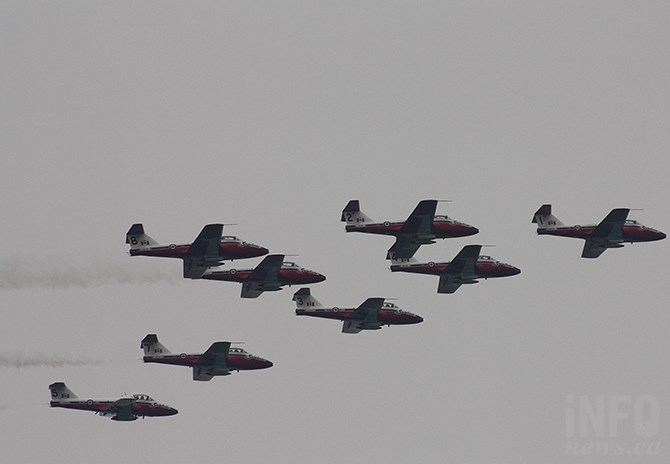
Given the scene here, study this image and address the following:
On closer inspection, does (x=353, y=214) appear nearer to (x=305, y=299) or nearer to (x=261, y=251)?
(x=261, y=251)

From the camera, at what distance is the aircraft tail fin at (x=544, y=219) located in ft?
567

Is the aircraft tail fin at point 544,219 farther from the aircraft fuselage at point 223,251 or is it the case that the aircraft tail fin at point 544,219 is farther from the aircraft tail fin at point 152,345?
the aircraft tail fin at point 152,345

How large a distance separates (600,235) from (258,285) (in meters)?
32.4

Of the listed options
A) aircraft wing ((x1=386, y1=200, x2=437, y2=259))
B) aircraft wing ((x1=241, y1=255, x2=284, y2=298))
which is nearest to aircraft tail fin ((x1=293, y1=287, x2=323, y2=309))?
aircraft wing ((x1=241, y1=255, x2=284, y2=298))

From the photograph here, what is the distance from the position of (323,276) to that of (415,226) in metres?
10.3

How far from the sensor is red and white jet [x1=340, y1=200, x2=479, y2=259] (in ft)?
558

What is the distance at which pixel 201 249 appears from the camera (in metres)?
166

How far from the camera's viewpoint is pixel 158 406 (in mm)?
183750

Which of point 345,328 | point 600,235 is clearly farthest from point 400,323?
point 600,235

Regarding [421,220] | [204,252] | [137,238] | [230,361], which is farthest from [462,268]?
[137,238]

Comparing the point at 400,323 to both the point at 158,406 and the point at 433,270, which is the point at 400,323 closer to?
the point at 433,270

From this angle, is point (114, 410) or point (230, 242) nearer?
point (230, 242)

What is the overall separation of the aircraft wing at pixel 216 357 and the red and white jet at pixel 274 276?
7.26 meters

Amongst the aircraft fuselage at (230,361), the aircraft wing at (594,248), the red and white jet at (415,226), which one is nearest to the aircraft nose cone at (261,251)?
the red and white jet at (415,226)
